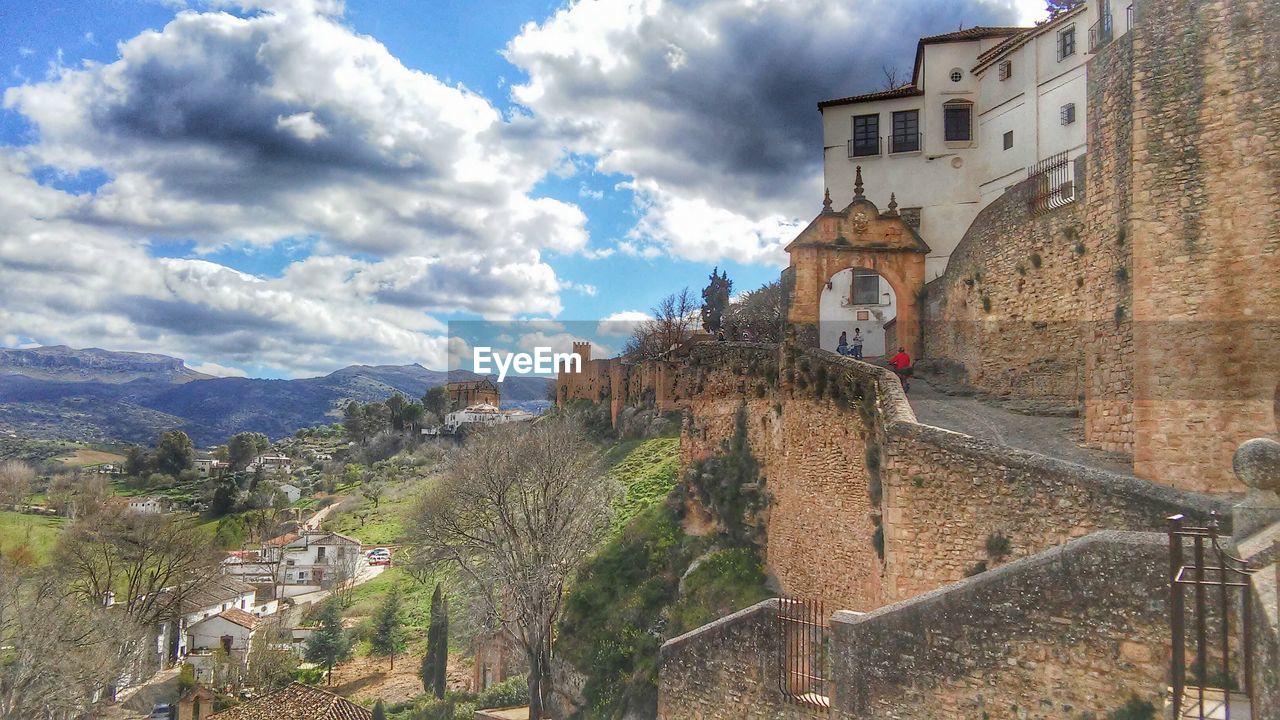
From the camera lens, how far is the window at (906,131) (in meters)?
27.1

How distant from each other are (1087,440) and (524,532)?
15791 millimetres

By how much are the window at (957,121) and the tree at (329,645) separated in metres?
33.3

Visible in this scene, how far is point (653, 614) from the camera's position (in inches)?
762

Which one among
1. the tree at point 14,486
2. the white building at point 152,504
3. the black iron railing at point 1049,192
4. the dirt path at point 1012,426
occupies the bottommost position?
the white building at point 152,504

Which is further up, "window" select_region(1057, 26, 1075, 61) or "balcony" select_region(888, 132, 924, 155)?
"window" select_region(1057, 26, 1075, 61)

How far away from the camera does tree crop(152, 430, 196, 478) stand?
99.6 metres

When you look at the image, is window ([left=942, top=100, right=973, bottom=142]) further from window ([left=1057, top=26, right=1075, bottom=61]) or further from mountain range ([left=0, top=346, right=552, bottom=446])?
mountain range ([left=0, top=346, right=552, bottom=446])

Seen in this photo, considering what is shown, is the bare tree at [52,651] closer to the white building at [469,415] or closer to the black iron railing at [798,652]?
the black iron railing at [798,652]

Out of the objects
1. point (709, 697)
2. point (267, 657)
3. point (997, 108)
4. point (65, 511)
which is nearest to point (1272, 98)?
point (709, 697)

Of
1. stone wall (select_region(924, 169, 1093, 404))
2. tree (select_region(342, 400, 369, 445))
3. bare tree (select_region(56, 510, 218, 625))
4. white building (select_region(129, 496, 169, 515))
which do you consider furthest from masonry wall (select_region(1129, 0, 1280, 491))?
tree (select_region(342, 400, 369, 445))

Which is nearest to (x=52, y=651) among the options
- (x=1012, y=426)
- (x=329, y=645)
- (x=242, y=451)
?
(x=329, y=645)

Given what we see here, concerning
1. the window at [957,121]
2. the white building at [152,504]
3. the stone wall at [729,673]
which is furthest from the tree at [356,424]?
the stone wall at [729,673]

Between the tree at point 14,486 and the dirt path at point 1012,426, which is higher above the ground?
the dirt path at point 1012,426

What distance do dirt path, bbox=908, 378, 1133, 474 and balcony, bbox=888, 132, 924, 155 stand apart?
1146 cm
